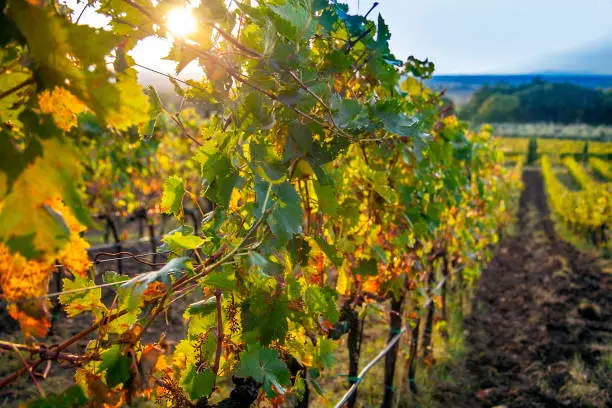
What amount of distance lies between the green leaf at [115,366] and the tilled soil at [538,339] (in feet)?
13.5

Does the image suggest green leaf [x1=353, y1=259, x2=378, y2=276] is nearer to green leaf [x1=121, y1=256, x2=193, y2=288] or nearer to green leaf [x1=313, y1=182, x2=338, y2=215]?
green leaf [x1=313, y1=182, x2=338, y2=215]

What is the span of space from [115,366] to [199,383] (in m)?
0.30

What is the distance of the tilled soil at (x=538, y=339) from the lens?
4.63 meters

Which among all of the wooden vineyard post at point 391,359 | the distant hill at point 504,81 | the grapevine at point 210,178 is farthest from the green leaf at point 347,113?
the distant hill at point 504,81

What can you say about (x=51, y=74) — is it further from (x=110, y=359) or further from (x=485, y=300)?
(x=485, y=300)

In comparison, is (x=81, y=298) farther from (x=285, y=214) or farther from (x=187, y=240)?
(x=285, y=214)

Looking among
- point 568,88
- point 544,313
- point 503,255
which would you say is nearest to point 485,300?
point 544,313

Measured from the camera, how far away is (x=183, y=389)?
1371 millimetres

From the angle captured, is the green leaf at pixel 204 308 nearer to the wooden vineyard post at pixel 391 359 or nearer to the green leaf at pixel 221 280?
the green leaf at pixel 221 280

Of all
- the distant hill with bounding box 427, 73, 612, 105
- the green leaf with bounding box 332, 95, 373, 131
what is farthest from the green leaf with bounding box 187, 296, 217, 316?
the distant hill with bounding box 427, 73, 612, 105

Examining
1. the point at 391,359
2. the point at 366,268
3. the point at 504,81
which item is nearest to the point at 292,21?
the point at 366,268

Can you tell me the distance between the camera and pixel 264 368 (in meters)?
1.29

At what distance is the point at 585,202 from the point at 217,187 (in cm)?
1703

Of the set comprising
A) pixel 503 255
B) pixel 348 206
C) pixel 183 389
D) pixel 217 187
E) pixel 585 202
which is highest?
pixel 217 187
